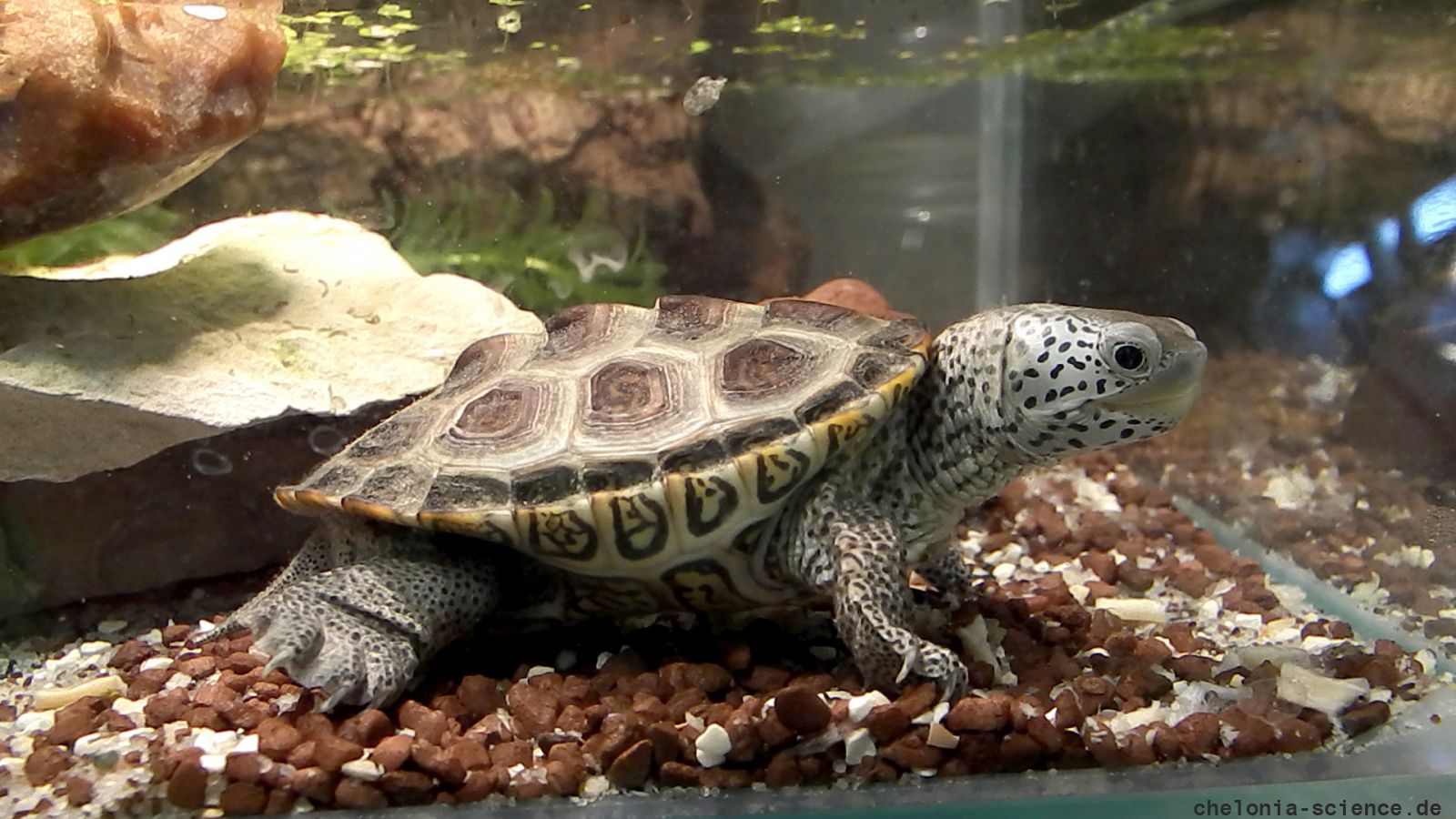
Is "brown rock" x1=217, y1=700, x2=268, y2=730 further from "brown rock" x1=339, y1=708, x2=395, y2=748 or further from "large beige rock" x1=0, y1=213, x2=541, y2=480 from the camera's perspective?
"large beige rock" x1=0, y1=213, x2=541, y2=480

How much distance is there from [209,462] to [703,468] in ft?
6.24

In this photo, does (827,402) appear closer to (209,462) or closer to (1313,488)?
(209,462)

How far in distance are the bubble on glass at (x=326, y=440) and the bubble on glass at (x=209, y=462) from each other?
0.94ft

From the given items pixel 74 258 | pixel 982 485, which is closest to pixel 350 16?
pixel 74 258

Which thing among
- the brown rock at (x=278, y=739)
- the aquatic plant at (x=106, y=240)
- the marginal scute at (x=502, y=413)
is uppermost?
the aquatic plant at (x=106, y=240)

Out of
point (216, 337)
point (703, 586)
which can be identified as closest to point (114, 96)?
point (216, 337)

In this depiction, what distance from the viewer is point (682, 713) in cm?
210

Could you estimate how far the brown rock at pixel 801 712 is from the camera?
6.31 ft

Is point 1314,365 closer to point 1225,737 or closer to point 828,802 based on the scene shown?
point 1225,737

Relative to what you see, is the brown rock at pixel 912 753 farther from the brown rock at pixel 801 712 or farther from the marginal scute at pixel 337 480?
the marginal scute at pixel 337 480

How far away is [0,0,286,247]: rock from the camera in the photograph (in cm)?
250

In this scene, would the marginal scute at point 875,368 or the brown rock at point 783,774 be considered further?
the marginal scute at point 875,368

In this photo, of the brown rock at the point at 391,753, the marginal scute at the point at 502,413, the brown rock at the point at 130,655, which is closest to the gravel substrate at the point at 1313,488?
the marginal scute at the point at 502,413

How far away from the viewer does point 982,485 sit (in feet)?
8.63
